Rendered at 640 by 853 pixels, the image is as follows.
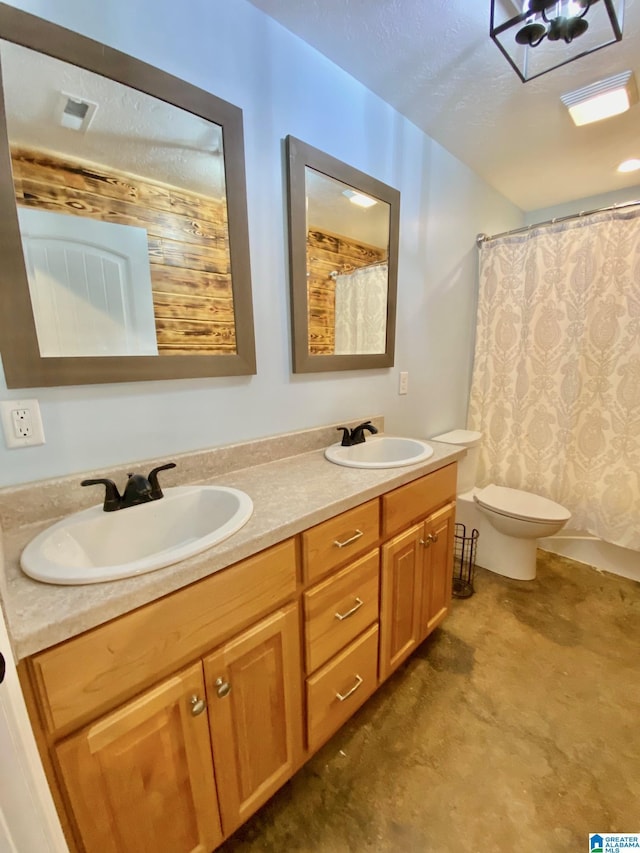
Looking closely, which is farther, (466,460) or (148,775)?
(466,460)

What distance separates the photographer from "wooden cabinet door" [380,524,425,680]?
3.95ft

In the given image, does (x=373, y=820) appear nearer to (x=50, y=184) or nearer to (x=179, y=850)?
(x=179, y=850)

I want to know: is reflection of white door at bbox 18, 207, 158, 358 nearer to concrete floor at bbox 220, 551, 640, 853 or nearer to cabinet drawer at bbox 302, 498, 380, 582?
cabinet drawer at bbox 302, 498, 380, 582

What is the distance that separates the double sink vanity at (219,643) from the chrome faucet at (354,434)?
0.18 metres

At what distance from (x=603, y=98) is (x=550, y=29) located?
62 centimetres

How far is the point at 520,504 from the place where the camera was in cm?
196

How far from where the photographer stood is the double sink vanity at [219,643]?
594mm

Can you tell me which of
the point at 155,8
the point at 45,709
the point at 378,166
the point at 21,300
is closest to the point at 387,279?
the point at 378,166

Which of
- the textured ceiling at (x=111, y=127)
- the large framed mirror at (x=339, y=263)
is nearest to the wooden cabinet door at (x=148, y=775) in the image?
the large framed mirror at (x=339, y=263)

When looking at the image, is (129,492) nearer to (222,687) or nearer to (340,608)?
(222,687)

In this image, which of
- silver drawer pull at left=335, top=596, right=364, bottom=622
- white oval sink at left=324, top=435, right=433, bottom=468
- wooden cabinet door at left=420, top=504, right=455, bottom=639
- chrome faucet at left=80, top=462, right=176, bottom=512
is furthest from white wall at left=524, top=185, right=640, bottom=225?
chrome faucet at left=80, top=462, right=176, bottom=512

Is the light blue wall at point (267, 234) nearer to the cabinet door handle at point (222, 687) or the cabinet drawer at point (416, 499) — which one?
the cabinet drawer at point (416, 499)

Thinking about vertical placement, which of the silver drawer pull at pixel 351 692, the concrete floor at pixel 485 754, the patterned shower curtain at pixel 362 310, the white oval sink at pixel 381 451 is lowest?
the concrete floor at pixel 485 754

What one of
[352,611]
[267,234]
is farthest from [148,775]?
[267,234]
